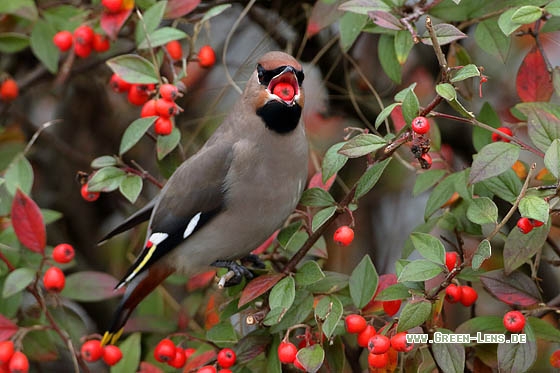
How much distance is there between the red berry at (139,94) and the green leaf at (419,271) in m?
1.02

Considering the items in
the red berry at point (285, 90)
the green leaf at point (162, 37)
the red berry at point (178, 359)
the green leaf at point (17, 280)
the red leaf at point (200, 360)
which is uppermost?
the green leaf at point (162, 37)

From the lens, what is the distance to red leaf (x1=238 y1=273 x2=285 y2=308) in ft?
7.00

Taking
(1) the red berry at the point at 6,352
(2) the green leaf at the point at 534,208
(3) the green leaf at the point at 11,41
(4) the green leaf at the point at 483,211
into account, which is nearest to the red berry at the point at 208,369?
(1) the red berry at the point at 6,352

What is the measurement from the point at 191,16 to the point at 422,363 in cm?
144

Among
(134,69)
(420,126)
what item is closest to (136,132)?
(134,69)

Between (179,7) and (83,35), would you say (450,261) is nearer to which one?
(179,7)

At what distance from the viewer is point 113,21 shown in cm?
261

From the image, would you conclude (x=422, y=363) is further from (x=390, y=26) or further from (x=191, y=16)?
(x=191, y=16)

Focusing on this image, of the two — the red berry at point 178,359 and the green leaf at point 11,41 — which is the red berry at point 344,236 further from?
the green leaf at point 11,41

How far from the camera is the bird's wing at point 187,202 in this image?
2572 mm

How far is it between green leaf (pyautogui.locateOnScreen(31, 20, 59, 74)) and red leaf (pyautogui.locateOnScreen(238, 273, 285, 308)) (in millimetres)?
1115

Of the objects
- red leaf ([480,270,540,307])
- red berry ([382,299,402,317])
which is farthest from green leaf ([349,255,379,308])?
red leaf ([480,270,540,307])

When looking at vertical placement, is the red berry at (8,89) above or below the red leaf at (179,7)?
below

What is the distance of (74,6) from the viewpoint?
2.96 meters
